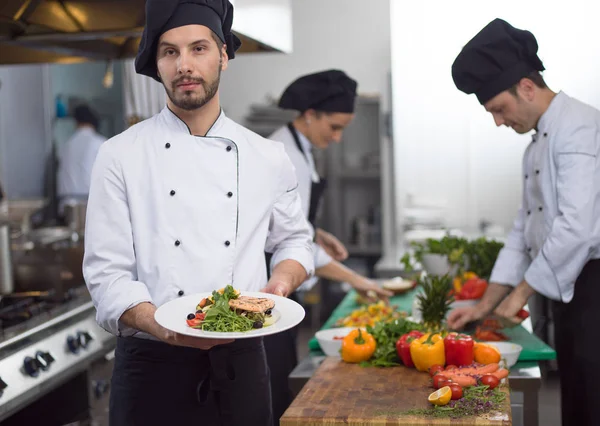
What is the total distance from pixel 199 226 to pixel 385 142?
5.25 metres

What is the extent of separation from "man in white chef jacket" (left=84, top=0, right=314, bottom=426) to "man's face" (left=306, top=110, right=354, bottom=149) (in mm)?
1384

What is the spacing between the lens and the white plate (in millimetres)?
1623

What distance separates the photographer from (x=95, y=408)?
2.85 metres

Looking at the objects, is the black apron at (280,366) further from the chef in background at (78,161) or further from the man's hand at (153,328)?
the chef in background at (78,161)

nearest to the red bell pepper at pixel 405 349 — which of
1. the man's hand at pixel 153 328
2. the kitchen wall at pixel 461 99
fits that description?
the man's hand at pixel 153 328

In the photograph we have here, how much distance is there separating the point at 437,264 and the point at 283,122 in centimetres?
340

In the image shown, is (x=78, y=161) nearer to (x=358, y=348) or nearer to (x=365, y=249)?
(x=365, y=249)

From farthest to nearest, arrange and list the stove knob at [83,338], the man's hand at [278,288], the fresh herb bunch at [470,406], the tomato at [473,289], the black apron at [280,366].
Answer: the tomato at [473,289]
the black apron at [280,366]
the stove knob at [83,338]
the man's hand at [278,288]
the fresh herb bunch at [470,406]

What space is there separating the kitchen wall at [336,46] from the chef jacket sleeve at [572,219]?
14.9ft

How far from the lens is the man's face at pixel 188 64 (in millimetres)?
1894

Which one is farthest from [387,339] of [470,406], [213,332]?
[213,332]

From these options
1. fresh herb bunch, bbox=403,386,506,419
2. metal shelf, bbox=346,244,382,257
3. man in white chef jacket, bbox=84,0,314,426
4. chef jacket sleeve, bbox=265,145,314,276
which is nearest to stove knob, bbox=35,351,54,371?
man in white chef jacket, bbox=84,0,314,426

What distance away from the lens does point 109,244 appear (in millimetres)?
1874

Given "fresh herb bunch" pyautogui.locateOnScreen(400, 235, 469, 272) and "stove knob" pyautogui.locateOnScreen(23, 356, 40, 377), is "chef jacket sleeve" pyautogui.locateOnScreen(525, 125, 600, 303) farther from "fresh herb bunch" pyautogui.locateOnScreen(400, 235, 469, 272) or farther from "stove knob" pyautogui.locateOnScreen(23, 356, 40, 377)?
"stove knob" pyautogui.locateOnScreen(23, 356, 40, 377)
